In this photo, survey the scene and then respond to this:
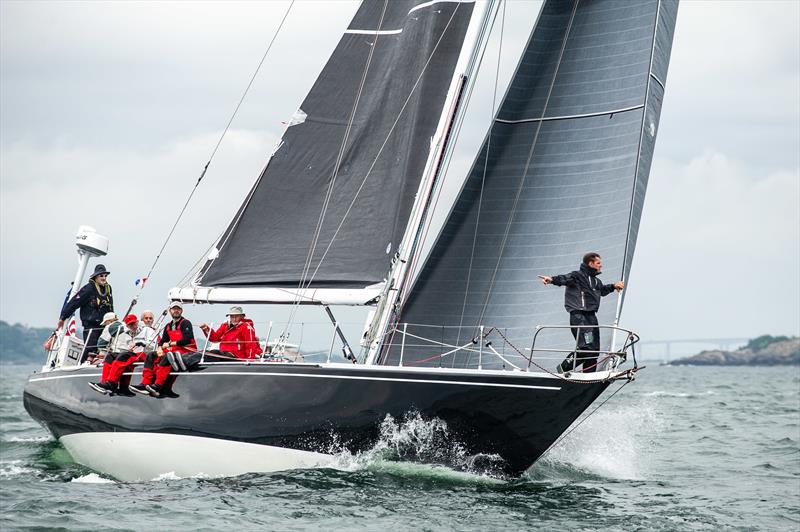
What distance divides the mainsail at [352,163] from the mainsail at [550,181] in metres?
1.03

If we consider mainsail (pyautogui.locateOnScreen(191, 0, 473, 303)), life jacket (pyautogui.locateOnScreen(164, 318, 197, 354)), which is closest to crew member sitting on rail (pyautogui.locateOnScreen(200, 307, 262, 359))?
life jacket (pyautogui.locateOnScreen(164, 318, 197, 354))

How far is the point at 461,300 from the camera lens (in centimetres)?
1274

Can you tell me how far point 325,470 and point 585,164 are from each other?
197 inches

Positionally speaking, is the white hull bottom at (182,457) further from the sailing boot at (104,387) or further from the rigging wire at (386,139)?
the rigging wire at (386,139)

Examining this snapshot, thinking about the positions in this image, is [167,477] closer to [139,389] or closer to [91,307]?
[139,389]

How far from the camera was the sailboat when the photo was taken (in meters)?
11.1

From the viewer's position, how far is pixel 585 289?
10.6 m

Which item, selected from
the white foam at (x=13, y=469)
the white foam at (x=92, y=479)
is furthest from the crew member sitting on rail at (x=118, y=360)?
the white foam at (x=13, y=469)

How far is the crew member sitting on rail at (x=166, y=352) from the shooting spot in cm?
1162

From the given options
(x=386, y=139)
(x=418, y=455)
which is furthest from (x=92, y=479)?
(x=386, y=139)

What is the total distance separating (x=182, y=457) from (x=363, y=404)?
245 centimetres

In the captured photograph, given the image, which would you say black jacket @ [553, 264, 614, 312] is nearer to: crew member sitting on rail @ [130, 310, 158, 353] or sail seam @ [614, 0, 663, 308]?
sail seam @ [614, 0, 663, 308]

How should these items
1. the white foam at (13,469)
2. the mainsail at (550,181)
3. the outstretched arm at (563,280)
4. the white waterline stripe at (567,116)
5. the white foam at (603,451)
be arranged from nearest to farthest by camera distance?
the outstretched arm at (563,280), the mainsail at (550,181), the white waterline stripe at (567,116), the white foam at (13,469), the white foam at (603,451)

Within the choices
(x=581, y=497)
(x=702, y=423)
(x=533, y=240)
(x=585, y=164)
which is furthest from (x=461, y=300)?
(x=702, y=423)
